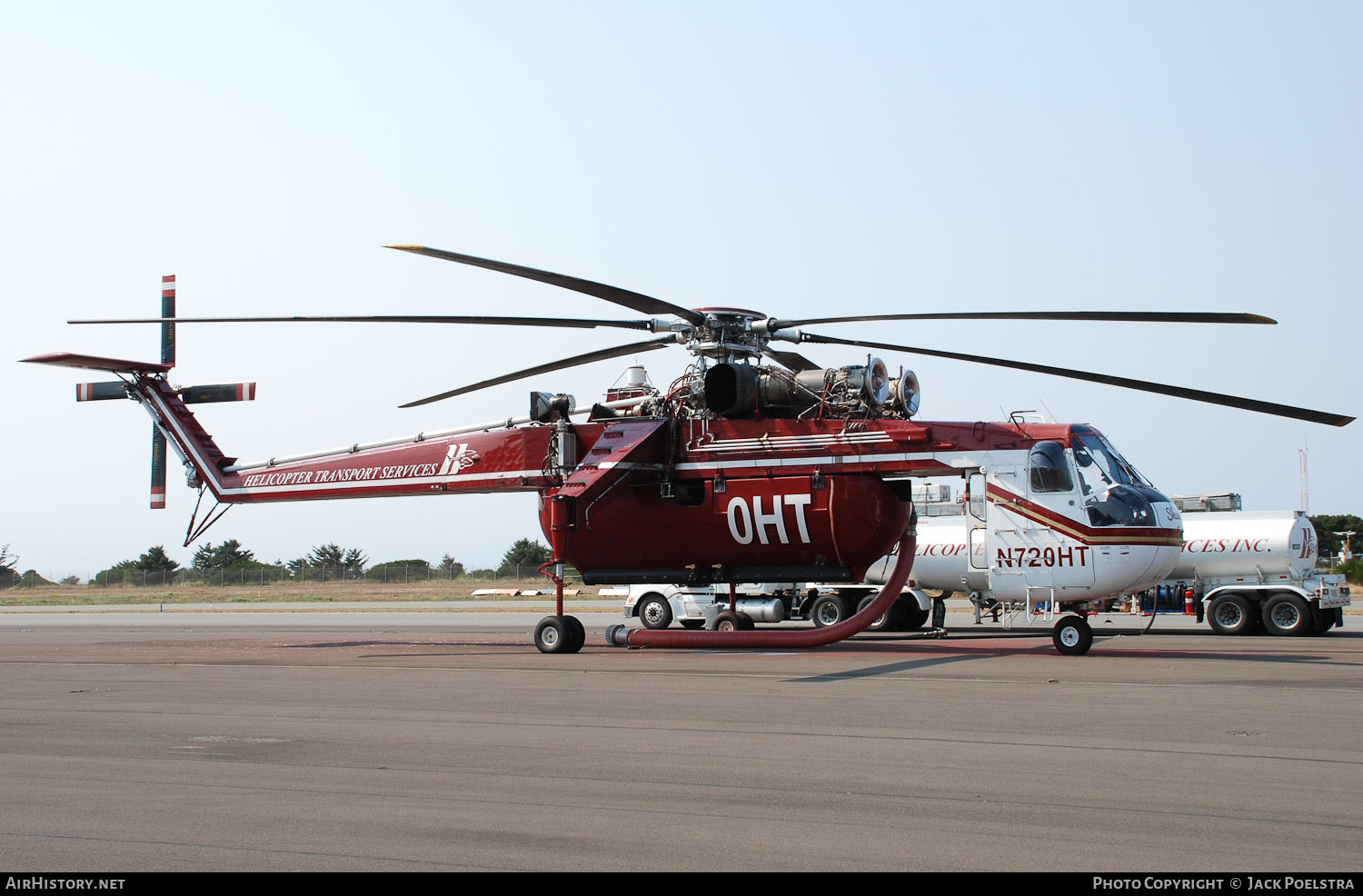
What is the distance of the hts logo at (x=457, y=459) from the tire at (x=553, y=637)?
353 cm

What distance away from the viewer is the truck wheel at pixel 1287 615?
2364 centimetres

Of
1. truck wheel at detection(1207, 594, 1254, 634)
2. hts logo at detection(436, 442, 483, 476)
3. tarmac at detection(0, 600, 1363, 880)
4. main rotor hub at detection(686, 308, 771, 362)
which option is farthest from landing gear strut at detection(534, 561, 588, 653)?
truck wheel at detection(1207, 594, 1254, 634)

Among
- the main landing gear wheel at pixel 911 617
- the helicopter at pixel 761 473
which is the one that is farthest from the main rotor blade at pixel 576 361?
the main landing gear wheel at pixel 911 617

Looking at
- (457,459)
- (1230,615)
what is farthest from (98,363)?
(1230,615)

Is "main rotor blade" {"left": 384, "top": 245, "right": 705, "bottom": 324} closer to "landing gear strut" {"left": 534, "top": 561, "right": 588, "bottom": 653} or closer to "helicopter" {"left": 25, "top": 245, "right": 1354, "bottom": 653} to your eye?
"helicopter" {"left": 25, "top": 245, "right": 1354, "bottom": 653}

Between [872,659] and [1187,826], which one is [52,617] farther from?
[1187,826]

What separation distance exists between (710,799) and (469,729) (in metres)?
3.52

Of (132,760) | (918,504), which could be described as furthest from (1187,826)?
(918,504)

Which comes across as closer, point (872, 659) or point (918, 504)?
point (872, 659)

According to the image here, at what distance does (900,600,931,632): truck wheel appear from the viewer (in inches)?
992

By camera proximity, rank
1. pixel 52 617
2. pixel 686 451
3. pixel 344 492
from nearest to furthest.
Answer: pixel 686 451, pixel 344 492, pixel 52 617

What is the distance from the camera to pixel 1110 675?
13375 mm

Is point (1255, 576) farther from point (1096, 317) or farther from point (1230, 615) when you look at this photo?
point (1096, 317)

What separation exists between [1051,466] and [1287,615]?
10082 mm
